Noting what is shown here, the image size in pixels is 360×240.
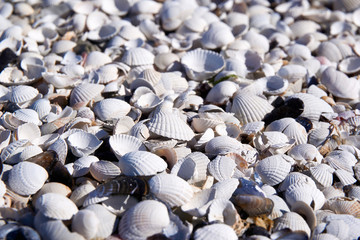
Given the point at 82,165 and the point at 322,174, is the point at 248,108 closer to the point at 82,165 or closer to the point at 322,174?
the point at 322,174

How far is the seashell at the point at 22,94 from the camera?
2771 millimetres

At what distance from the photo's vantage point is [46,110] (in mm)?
2699

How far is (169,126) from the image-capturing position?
240 cm

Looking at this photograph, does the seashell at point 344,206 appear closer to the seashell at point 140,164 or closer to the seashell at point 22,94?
the seashell at point 140,164

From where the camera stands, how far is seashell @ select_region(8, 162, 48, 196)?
2055mm

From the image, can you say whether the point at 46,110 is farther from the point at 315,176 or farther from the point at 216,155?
the point at 315,176

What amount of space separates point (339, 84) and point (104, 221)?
6.91 feet

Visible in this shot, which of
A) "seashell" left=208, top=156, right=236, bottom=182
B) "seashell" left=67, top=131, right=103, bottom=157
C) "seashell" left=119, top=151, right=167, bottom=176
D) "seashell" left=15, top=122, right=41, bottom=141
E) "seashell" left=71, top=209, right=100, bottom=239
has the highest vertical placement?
"seashell" left=119, top=151, right=167, bottom=176

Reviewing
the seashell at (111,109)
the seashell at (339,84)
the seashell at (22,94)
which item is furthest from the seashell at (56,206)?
the seashell at (339,84)

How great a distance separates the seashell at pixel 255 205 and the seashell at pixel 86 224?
2.20 ft

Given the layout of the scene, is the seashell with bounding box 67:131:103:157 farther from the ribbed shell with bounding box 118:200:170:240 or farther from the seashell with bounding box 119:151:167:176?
the ribbed shell with bounding box 118:200:170:240

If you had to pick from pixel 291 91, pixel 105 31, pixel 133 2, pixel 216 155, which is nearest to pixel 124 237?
pixel 216 155

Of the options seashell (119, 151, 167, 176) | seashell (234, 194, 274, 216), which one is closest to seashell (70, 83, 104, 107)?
seashell (119, 151, 167, 176)

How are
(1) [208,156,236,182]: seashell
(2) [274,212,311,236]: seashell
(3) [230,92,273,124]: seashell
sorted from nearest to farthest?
(2) [274,212,311,236]: seashell
(1) [208,156,236,182]: seashell
(3) [230,92,273,124]: seashell
